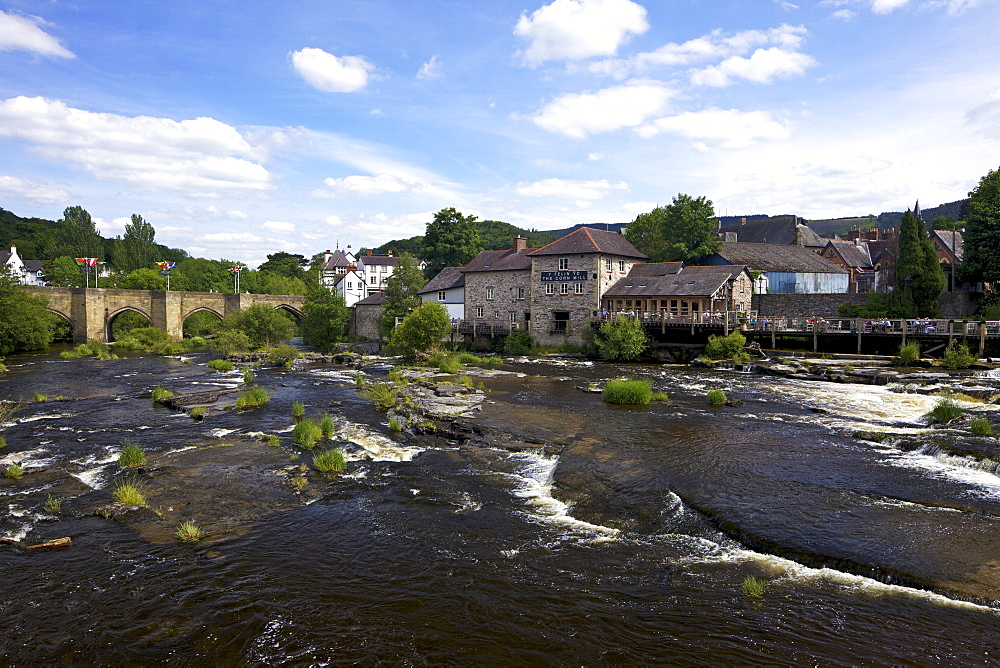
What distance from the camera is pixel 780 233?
234 ft

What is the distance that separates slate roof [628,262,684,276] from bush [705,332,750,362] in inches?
358

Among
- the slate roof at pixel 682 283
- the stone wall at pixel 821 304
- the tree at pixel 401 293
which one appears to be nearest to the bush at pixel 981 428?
the slate roof at pixel 682 283

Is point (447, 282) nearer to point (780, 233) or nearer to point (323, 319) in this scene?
point (323, 319)

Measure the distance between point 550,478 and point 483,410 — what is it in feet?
26.9

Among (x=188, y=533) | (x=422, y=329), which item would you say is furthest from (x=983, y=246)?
(x=188, y=533)

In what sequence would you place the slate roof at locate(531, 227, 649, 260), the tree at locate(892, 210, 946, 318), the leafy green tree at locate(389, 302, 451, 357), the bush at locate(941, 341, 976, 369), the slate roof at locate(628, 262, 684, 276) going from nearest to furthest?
the bush at locate(941, 341, 976, 369) < the leafy green tree at locate(389, 302, 451, 357) < the tree at locate(892, 210, 946, 318) < the slate roof at locate(531, 227, 649, 260) < the slate roof at locate(628, 262, 684, 276)

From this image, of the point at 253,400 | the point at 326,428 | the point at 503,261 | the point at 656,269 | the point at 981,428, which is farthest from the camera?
the point at 503,261

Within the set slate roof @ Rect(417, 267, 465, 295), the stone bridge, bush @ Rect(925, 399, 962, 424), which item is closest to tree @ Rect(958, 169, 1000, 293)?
bush @ Rect(925, 399, 962, 424)

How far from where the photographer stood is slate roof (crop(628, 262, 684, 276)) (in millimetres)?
44562

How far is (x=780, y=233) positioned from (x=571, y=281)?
40.1 meters

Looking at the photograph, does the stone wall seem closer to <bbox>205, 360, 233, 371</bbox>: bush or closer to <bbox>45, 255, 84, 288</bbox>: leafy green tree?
<bbox>205, 360, 233, 371</bbox>: bush

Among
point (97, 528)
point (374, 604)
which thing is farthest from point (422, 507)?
point (97, 528)

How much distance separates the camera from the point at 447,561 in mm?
9961

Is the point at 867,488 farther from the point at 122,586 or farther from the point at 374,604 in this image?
the point at 122,586
